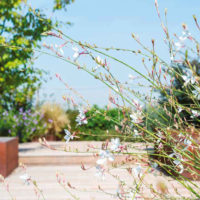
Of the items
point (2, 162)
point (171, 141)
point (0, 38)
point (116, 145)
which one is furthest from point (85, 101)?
point (0, 38)

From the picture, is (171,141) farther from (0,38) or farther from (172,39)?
(0,38)

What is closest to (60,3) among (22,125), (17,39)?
(17,39)

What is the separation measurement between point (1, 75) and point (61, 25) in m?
1.78

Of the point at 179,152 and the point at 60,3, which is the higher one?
the point at 60,3

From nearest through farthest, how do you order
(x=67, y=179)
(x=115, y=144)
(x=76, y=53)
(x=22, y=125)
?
(x=115, y=144) → (x=76, y=53) → (x=67, y=179) → (x=22, y=125)

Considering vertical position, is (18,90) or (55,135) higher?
(18,90)

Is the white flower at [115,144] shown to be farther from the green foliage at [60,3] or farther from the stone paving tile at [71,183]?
the green foliage at [60,3]

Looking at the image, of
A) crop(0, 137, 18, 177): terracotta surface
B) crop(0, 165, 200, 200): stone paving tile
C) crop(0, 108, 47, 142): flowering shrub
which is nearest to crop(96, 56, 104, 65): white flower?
crop(0, 165, 200, 200): stone paving tile

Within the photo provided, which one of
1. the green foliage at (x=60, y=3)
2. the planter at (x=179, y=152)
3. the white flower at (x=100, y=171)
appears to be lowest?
the white flower at (x=100, y=171)

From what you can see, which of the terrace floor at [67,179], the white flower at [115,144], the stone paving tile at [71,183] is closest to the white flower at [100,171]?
the white flower at [115,144]

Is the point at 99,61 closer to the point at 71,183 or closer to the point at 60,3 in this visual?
the point at 71,183

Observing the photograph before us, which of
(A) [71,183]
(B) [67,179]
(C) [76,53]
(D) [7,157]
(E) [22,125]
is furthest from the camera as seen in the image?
(E) [22,125]

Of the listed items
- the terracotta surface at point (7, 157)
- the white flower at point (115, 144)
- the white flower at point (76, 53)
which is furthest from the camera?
the terracotta surface at point (7, 157)

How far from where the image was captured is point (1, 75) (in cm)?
683
